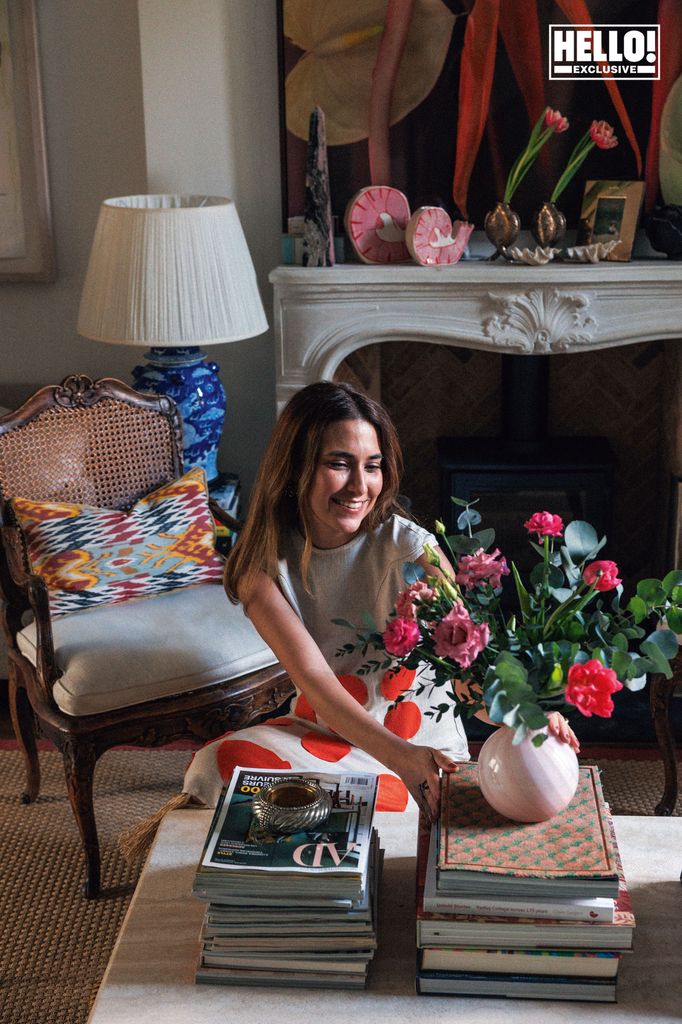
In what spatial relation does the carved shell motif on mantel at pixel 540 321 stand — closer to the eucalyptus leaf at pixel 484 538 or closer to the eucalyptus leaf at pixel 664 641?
the eucalyptus leaf at pixel 484 538

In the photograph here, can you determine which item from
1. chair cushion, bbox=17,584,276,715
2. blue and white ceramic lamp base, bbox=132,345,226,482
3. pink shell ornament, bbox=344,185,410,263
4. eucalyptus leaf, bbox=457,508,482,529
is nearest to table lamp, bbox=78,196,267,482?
blue and white ceramic lamp base, bbox=132,345,226,482

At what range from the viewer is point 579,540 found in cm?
139

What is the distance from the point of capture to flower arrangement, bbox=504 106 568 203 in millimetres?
3021

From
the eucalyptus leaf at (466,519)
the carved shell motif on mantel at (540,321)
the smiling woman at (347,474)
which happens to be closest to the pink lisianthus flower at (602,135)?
the carved shell motif on mantel at (540,321)

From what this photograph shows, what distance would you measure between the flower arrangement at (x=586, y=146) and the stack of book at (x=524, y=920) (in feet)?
7.22

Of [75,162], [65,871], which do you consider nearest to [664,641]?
[65,871]

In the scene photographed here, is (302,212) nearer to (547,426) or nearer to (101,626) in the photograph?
(547,426)

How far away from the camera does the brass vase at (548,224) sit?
3059 millimetres

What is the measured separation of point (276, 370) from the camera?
10.5ft

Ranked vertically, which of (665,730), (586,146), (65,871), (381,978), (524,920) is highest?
(586,146)

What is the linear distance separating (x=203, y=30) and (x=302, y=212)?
56cm

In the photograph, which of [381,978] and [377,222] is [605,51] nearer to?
[377,222]

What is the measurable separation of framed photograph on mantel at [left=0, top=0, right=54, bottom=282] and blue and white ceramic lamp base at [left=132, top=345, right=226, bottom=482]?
0.66 m

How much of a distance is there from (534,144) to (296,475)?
1.66 metres
